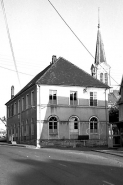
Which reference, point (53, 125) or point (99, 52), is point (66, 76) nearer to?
point (53, 125)

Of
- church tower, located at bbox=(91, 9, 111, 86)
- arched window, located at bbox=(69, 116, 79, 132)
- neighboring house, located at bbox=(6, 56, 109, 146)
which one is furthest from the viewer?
church tower, located at bbox=(91, 9, 111, 86)

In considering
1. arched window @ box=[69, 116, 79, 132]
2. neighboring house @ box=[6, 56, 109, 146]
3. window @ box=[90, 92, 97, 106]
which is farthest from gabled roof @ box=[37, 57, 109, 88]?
arched window @ box=[69, 116, 79, 132]

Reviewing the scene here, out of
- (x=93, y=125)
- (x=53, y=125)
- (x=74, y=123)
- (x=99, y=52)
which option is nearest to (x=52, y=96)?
(x=53, y=125)

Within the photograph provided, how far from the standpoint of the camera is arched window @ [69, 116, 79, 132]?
41.8 meters

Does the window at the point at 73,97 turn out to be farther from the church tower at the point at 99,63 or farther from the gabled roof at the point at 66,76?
the church tower at the point at 99,63

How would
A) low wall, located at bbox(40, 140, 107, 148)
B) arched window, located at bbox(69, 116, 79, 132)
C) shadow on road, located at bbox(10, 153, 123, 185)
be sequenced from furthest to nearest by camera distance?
arched window, located at bbox(69, 116, 79, 132), low wall, located at bbox(40, 140, 107, 148), shadow on road, located at bbox(10, 153, 123, 185)

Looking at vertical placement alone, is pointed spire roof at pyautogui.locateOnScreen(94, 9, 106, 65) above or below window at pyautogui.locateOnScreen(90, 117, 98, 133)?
above

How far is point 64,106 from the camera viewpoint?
138 feet

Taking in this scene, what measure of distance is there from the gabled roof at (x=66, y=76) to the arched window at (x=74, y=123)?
4.47 m

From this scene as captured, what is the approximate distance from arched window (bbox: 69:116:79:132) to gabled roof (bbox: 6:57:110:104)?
14.7ft

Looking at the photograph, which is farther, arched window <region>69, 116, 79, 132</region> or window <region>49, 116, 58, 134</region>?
arched window <region>69, 116, 79, 132</region>

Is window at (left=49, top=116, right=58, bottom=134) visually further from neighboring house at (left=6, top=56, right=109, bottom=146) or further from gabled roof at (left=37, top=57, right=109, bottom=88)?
gabled roof at (left=37, top=57, right=109, bottom=88)

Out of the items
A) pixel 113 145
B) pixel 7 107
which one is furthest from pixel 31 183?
pixel 7 107

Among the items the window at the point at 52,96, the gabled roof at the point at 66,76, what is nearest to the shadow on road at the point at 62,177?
the window at the point at 52,96
